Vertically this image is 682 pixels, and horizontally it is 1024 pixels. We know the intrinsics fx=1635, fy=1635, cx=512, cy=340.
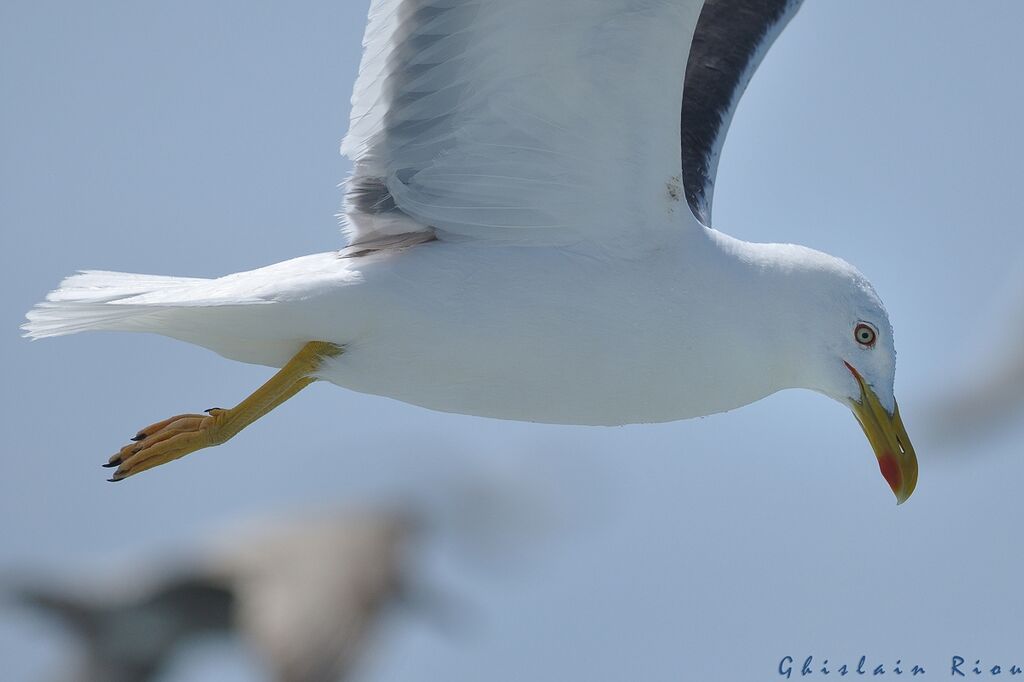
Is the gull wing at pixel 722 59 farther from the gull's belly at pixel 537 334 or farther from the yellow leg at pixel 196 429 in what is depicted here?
the yellow leg at pixel 196 429

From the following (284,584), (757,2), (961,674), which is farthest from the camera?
(757,2)

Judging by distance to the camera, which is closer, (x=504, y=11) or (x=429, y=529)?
(x=504, y=11)

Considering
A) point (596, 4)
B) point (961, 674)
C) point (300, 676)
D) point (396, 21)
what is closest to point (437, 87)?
point (396, 21)

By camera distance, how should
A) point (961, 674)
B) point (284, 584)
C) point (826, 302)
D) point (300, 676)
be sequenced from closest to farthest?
1. point (300, 676)
2. point (826, 302)
3. point (961, 674)
4. point (284, 584)

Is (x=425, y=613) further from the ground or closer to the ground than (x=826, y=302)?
closer to the ground

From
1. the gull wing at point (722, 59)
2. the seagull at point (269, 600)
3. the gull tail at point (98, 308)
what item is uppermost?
the gull wing at point (722, 59)

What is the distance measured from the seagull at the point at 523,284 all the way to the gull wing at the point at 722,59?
1.40 meters

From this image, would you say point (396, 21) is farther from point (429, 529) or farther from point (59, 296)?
point (429, 529)

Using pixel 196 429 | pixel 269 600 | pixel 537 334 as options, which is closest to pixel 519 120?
pixel 537 334

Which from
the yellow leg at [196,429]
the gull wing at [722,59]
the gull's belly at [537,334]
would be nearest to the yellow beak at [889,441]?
the gull's belly at [537,334]

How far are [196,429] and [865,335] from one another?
248 cm

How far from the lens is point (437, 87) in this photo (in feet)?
18.2

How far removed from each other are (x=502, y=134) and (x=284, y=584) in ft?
7.61

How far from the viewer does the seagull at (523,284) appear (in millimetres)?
5496
